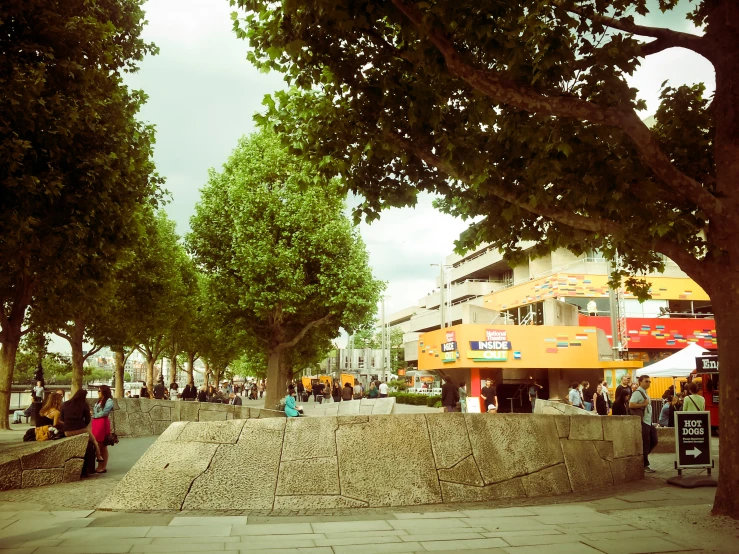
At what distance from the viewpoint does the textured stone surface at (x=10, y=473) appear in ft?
29.2

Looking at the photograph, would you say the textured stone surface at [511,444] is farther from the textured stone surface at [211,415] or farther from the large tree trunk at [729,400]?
the textured stone surface at [211,415]

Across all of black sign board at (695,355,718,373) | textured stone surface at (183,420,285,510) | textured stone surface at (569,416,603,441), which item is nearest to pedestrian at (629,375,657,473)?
textured stone surface at (569,416,603,441)

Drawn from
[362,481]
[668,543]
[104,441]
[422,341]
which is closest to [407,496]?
[362,481]

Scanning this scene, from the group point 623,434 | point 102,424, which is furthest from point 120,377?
point 623,434

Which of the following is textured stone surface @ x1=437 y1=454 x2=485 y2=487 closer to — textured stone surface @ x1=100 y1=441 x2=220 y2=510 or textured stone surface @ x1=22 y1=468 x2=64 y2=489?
textured stone surface @ x1=100 y1=441 x2=220 y2=510

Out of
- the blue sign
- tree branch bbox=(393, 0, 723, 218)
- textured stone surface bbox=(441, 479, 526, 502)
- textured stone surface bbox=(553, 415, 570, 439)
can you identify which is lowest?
textured stone surface bbox=(441, 479, 526, 502)

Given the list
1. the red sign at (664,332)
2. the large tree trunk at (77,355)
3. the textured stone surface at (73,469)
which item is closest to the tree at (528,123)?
the textured stone surface at (73,469)

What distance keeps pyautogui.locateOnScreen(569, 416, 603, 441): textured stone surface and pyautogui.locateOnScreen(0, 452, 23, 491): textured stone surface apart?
7.86 meters

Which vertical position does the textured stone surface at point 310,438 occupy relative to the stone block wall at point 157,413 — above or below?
above

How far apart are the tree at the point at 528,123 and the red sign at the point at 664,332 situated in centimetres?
2772

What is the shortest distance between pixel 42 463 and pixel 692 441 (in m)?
10.3

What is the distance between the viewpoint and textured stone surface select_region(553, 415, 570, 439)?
9.26m

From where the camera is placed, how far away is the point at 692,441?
10781 millimetres

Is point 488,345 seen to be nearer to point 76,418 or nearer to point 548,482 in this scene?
point 548,482
